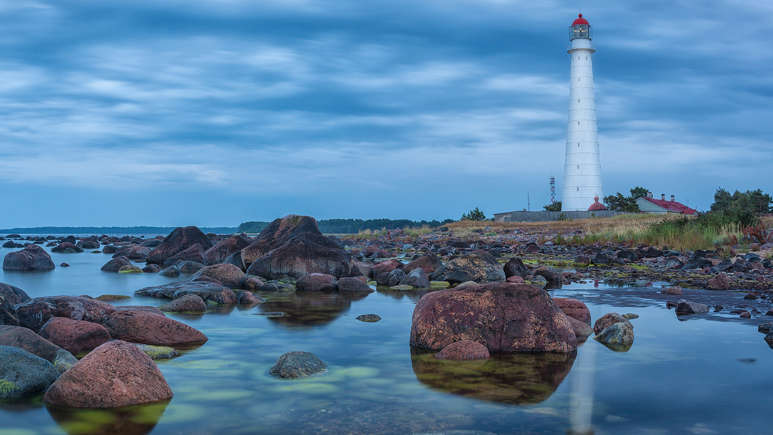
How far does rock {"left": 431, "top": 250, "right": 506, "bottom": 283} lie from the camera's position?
12.2 metres

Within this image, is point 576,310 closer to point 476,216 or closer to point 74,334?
point 74,334

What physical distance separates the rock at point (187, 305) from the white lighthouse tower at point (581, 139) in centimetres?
5180

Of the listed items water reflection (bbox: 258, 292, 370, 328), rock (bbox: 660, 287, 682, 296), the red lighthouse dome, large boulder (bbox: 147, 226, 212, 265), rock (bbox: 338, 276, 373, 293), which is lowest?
water reflection (bbox: 258, 292, 370, 328)

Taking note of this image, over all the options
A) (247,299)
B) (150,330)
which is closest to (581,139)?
(247,299)

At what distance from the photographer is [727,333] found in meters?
6.65

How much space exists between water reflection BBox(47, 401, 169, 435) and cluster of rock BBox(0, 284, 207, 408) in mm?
78

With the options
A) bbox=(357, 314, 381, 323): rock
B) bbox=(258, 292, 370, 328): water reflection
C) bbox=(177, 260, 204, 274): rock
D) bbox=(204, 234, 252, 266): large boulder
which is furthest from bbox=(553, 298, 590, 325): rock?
bbox=(204, 234, 252, 266): large boulder

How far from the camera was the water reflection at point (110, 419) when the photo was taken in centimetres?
367

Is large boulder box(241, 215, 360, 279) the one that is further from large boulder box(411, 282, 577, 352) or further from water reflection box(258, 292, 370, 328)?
large boulder box(411, 282, 577, 352)

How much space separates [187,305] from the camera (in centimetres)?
850

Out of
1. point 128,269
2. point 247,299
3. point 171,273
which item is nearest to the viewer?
point 247,299

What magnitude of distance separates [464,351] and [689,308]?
4.11m

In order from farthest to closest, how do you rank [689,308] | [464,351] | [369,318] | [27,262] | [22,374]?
[27,262], [689,308], [369,318], [464,351], [22,374]

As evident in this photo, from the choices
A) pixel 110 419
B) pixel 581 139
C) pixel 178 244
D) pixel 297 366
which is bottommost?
pixel 110 419
